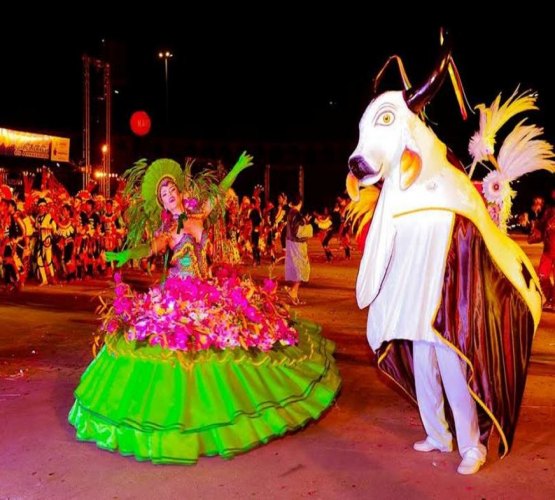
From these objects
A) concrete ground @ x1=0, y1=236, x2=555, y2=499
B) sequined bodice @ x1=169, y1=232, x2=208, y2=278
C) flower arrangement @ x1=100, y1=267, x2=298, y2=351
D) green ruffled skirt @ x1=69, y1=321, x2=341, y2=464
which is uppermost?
sequined bodice @ x1=169, y1=232, x2=208, y2=278

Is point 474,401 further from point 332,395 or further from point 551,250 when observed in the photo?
point 551,250

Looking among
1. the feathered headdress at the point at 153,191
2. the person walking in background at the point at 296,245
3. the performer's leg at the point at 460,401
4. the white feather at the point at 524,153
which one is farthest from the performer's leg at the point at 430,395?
the person walking in background at the point at 296,245

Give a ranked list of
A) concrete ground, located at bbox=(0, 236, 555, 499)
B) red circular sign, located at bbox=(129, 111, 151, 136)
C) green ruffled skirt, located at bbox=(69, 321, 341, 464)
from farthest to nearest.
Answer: red circular sign, located at bbox=(129, 111, 151, 136) → green ruffled skirt, located at bbox=(69, 321, 341, 464) → concrete ground, located at bbox=(0, 236, 555, 499)

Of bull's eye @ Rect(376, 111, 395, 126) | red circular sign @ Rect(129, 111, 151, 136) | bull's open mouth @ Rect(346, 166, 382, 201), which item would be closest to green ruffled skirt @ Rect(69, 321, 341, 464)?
bull's open mouth @ Rect(346, 166, 382, 201)

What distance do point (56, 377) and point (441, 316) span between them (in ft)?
14.1

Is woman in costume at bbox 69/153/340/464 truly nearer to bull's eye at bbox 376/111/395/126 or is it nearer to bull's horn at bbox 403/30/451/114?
bull's eye at bbox 376/111/395/126

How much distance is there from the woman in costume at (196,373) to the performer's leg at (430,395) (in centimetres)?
90

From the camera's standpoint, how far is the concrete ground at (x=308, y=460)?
417 centimetres

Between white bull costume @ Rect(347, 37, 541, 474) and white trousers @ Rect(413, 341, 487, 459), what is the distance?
1cm

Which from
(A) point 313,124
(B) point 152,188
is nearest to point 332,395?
(B) point 152,188

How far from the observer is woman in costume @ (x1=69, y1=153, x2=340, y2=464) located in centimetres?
464

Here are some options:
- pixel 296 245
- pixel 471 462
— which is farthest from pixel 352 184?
pixel 296 245

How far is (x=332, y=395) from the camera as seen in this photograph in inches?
215

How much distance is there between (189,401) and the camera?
15.5 feet
